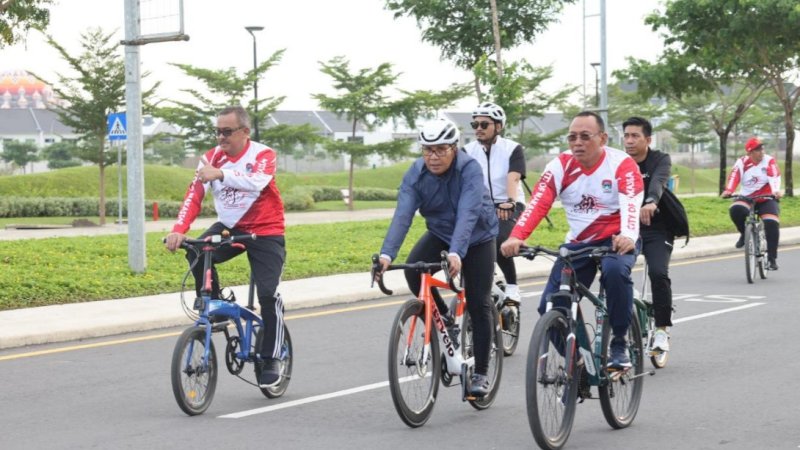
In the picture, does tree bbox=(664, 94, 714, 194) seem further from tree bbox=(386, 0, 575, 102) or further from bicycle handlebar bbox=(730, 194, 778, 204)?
bicycle handlebar bbox=(730, 194, 778, 204)

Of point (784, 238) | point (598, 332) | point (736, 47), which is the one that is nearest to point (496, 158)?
point (598, 332)

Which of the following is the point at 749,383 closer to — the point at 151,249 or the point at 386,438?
the point at 386,438

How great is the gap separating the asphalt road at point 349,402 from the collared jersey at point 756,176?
15.1ft

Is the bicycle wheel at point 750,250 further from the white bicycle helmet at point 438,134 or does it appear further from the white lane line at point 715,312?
the white bicycle helmet at point 438,134

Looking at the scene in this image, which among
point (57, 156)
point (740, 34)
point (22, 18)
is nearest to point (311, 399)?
point (22, 18)

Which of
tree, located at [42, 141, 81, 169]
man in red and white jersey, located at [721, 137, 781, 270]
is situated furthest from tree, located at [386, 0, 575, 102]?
tree, located at [42, 141, 81, 169]

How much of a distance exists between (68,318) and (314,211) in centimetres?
3362

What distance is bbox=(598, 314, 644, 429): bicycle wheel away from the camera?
714cm

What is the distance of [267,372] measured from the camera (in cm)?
822

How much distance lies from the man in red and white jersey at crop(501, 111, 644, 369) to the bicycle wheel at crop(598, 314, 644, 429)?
0.48ft

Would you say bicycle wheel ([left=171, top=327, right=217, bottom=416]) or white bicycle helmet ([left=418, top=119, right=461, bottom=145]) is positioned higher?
white bicycle helmet ([left=418, top=119, right=461, bottom=145])

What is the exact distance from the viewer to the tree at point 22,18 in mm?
23172

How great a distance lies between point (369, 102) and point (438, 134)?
4300cm

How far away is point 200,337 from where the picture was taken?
304 inches
